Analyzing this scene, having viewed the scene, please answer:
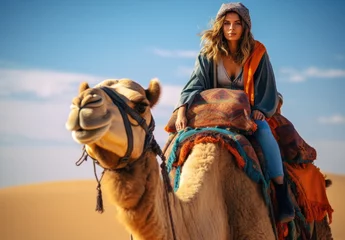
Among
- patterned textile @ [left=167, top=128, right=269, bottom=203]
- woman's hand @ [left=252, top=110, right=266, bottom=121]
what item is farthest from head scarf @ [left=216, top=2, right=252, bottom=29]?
patterned textile @ [left=167, top=128, right=269, bottom=203]

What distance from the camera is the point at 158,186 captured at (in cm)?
353

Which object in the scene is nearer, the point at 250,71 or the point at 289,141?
the point at 250,71

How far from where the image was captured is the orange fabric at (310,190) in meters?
5.40

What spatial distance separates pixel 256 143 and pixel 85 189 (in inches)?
1043

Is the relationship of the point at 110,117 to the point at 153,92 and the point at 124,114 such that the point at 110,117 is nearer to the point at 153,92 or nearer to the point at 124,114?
the point at 124,114

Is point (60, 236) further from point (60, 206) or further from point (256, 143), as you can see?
point (256, 143)

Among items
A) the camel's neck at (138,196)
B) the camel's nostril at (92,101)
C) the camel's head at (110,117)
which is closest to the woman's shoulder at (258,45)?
the camel's head at (110,117)

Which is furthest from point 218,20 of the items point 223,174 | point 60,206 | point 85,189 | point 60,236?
point 85,189

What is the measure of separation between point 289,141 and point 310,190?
20.3 inches

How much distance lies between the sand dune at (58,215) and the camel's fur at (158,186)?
1550 cm

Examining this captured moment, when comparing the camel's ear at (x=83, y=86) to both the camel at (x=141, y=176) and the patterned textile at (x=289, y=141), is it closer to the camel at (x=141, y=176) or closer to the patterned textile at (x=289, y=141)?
the camel at (x=141, y=176)

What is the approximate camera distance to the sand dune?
65.8ft

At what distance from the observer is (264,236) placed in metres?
4.48

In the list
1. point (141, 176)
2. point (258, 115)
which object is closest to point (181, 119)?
point (258, 115)
